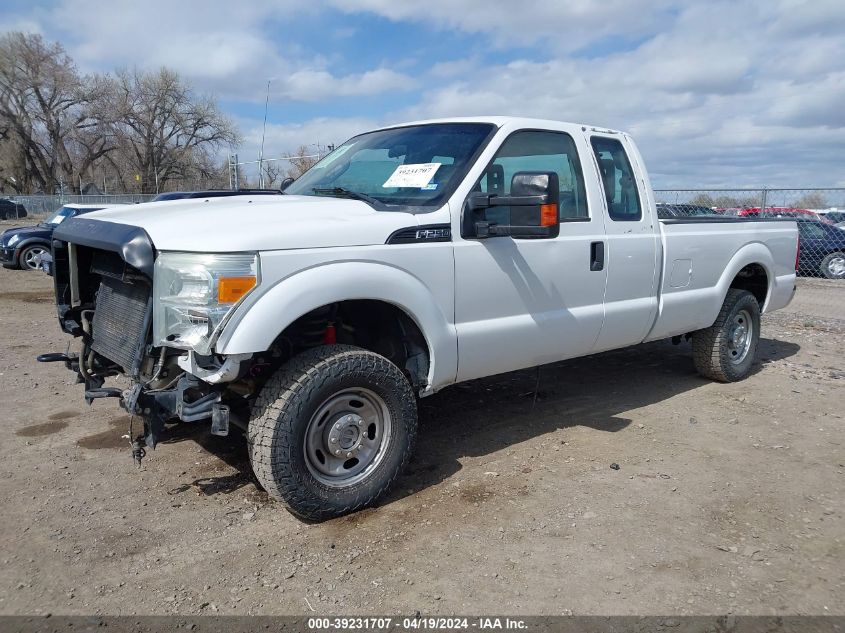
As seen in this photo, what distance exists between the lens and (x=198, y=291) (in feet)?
10.2

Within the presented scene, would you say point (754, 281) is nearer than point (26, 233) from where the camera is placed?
Yes

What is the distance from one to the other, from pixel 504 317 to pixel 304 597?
2.00 m

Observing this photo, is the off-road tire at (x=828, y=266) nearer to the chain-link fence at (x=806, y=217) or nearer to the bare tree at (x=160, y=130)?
the chain-link fence at (x=806, y=217)

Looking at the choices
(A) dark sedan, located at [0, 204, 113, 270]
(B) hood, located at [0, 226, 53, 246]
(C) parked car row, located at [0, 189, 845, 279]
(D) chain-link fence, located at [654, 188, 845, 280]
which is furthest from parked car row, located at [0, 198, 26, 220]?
(D) chain-link fence, located at [654, 188, 845, 280]

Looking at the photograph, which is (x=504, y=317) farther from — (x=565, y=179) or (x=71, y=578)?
(x=71, y=578)

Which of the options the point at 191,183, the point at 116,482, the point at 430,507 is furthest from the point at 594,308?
the point at 191,183

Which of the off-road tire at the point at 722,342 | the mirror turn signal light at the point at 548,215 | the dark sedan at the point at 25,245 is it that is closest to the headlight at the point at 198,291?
the mirror turn signal light at the point at 548,215

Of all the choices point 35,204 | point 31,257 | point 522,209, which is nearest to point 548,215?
point 522,209

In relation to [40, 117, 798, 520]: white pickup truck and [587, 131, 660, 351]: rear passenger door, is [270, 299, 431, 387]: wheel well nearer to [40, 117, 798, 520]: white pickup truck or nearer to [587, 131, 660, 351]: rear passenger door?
[40, 117, 798, 520]: white pickup truck

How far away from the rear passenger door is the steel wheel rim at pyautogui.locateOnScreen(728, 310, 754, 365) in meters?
1.53

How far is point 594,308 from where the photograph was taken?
15.5 ft

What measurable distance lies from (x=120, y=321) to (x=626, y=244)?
3.37 meters

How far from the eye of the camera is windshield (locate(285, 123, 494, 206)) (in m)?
4.04

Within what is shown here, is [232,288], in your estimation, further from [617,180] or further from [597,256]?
[617,180]
